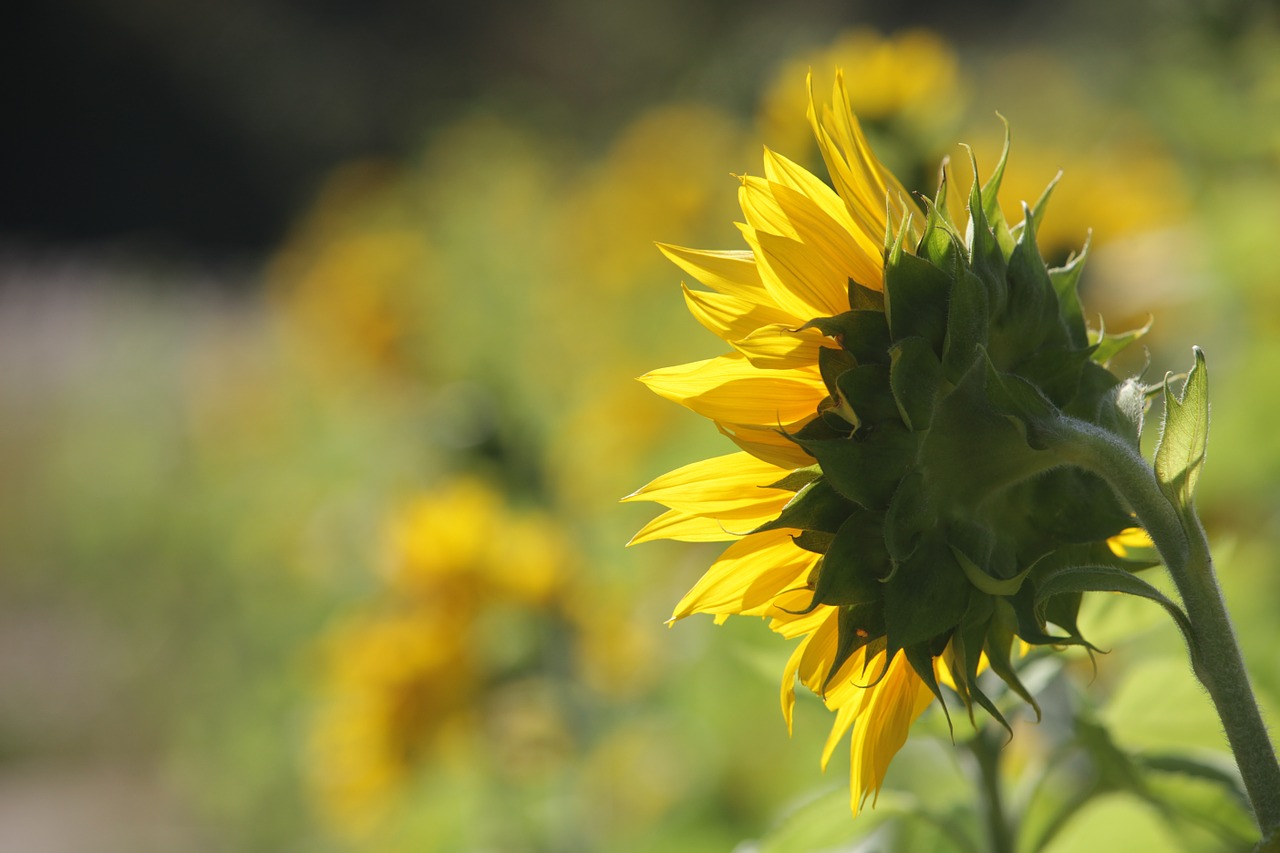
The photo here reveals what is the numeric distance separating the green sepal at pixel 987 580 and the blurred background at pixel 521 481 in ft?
0.81

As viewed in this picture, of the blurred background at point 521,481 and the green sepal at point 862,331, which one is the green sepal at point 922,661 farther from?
the blurred background at point 521,481

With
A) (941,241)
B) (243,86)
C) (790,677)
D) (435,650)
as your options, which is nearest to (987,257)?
(941,241)

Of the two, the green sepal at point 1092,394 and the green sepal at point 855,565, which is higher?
the green sepal at point 1092,394

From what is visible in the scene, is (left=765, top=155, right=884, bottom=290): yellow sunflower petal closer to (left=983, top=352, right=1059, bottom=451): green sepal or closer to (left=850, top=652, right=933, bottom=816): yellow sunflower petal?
(left=983, top=352, right=1059, bottom=451): green sepal

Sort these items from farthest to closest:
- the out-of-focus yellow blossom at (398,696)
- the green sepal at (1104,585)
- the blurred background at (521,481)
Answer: the out-of-focus yellow blossom at (398,696), the blurred background at (521,481), the green sepal at (1104,585)

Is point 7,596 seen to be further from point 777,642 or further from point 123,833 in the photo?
point 777,642

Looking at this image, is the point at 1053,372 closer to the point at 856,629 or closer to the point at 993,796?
the point at 856,629

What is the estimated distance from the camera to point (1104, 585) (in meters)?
0.56

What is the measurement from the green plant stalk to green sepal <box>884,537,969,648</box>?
75mm

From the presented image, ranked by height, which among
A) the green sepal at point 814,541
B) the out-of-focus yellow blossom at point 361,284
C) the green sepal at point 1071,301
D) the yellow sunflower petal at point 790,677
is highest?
the out-of-focus yellow blossom at point 361,284

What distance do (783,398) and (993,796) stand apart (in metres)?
0.38

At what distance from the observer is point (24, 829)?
4703 millimetres

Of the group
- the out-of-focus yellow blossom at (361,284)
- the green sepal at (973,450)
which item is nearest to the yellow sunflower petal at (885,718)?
the green sepal at (973,450)

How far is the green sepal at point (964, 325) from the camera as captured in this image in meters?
0.60
